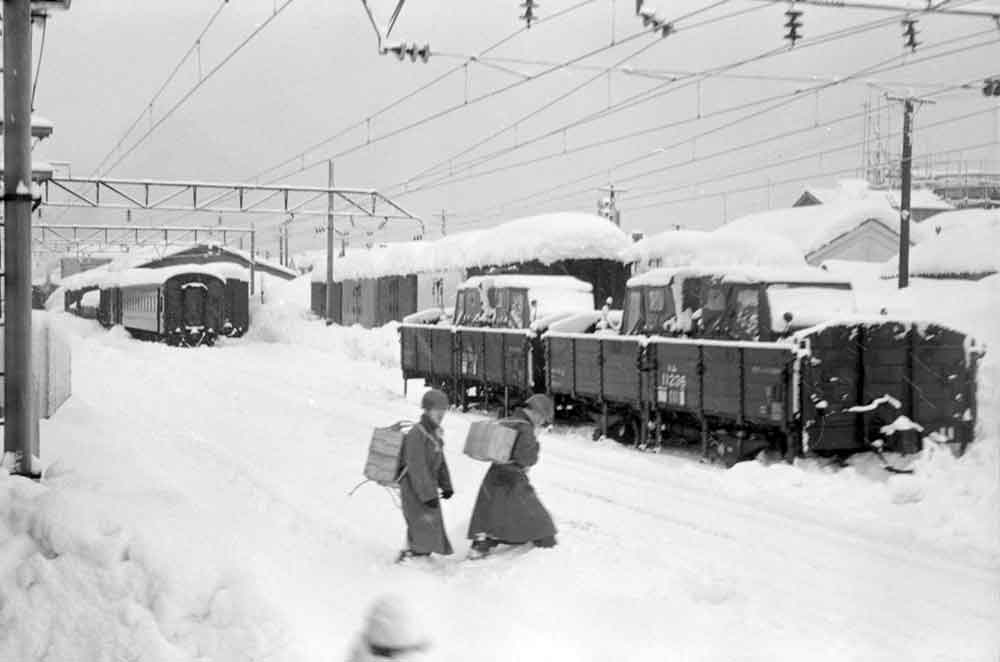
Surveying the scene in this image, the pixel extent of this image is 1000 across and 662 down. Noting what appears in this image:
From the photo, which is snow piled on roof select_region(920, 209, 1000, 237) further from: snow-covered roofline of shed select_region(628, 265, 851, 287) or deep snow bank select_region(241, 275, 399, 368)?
deep snow bank select_region(241, 275, 399, 368)

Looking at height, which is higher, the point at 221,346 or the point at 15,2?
the point at 15,2

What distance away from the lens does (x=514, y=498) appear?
9117 mm

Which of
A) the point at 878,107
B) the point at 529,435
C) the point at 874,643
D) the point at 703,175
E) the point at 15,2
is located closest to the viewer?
the point at 874,643

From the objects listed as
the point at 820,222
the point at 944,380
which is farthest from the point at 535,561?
the point at 820,222

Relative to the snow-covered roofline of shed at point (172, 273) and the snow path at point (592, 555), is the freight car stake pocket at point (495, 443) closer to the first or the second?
the snow path at point (592, 555)

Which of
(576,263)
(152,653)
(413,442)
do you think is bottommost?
(152,653)

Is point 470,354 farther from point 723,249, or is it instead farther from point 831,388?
point 831,388

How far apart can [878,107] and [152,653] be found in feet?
Result: 50.7

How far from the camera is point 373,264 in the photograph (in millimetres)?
51844

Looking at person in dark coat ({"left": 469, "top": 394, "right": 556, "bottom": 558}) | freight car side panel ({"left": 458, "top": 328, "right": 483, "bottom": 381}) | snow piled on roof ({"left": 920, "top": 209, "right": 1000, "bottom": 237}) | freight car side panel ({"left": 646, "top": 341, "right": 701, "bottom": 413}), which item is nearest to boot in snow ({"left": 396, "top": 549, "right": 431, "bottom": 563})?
person in dark coat ({"left": 469, "top": 394, "right": 556, "bottom": 558})

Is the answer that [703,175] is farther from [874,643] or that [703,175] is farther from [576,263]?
[874,643]

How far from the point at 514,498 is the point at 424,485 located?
733 millimetres

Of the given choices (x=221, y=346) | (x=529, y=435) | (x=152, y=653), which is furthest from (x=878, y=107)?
(x=221, y=346)

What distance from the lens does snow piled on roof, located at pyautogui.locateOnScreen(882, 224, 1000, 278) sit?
23.7 metres
